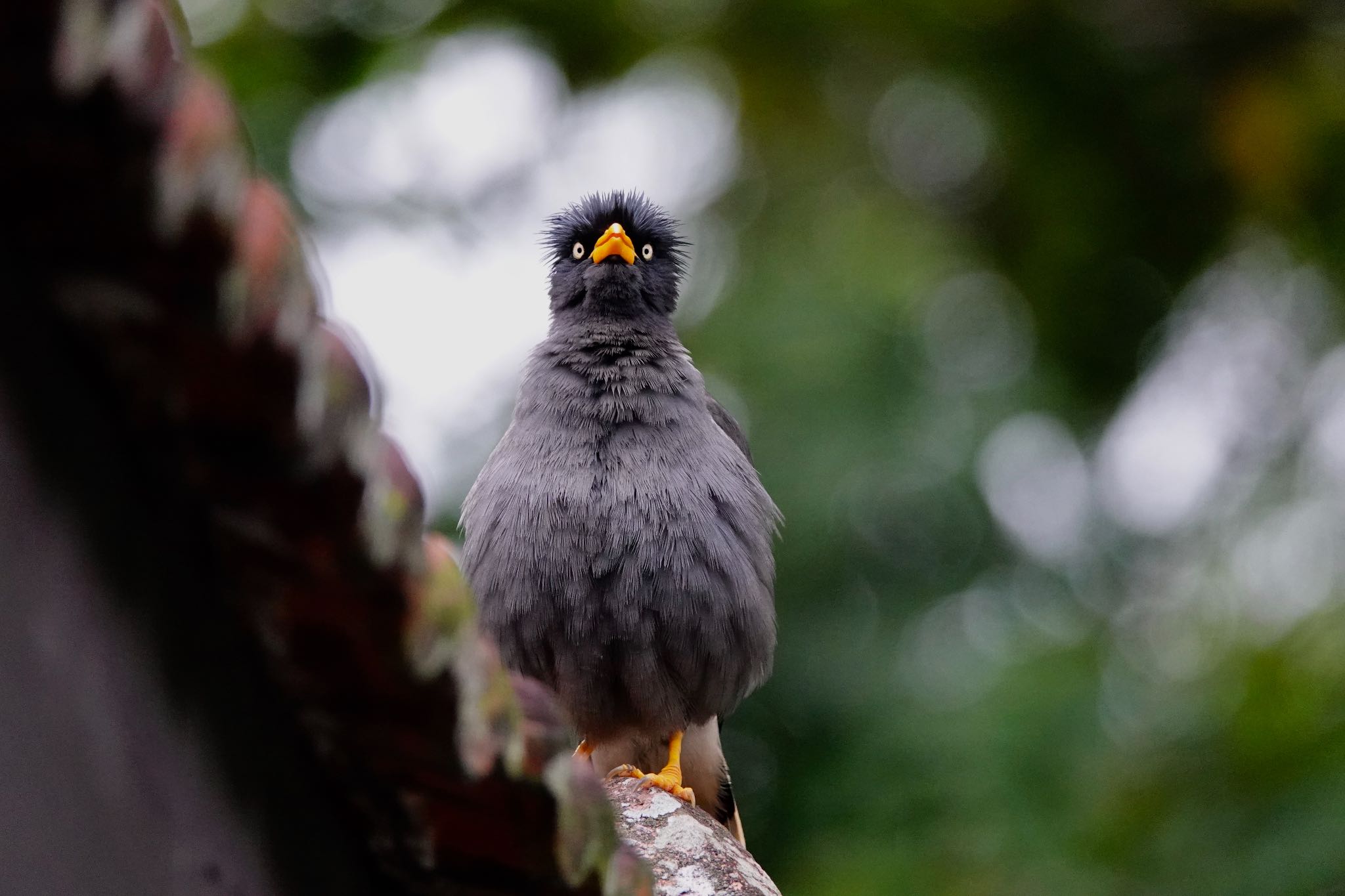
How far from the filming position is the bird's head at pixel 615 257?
5938mm

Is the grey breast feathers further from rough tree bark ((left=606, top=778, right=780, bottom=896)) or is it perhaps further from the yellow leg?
rough tree bark ((left=606, top=778, right=780, bottom=896))

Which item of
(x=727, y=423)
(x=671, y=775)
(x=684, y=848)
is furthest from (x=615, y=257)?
(x=684, y=848)

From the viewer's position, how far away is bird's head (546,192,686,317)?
234 inches

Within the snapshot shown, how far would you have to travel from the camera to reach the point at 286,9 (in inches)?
373

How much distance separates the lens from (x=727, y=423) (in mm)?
5848

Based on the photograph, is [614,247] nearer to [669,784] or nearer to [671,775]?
[671,775]

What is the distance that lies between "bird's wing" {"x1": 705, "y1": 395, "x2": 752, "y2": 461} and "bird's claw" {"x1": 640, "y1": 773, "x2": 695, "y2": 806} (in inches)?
53.9

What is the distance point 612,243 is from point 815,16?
5057mm

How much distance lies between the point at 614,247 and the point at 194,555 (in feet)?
14.7

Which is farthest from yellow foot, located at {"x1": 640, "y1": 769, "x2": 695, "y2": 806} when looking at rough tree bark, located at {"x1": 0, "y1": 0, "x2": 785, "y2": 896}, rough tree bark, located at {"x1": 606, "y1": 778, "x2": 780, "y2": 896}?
rough tree bark, located at {"x1": 0, "y1": 0, "x2": 785, "y2": 896}

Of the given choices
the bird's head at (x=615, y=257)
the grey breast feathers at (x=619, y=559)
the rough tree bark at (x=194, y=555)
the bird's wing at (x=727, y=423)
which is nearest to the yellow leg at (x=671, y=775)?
the grey breast feathers at (x=619, y=559)

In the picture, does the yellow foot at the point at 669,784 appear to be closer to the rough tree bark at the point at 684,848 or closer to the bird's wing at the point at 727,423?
the rough tree bark at the point at 684,848

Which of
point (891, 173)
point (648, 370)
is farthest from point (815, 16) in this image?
point (648, 370)

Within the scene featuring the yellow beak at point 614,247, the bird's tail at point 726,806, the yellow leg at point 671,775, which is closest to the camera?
the yellow leg at point 671,775
